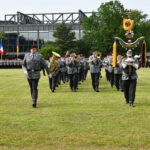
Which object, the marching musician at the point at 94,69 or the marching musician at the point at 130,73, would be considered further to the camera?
the marching musician at the point at 94,69

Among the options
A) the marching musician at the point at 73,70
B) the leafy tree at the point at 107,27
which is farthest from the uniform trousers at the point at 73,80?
the leafy tree at the point at 107,27

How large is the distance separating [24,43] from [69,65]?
6589 centimetres

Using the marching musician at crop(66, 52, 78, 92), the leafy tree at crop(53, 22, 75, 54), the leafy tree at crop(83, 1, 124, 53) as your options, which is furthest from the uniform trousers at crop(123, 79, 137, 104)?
the leafy tree at crop(53, 22, 75, 54)

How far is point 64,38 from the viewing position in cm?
7325

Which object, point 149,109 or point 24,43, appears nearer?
point 149,109

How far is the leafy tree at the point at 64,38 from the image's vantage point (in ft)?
237


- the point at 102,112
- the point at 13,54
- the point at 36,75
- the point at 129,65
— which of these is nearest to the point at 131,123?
the point at 102,112

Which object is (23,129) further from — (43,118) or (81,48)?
(81,48)

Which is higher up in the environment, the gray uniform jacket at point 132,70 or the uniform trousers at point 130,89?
the gray uniform jacket at point 132,70

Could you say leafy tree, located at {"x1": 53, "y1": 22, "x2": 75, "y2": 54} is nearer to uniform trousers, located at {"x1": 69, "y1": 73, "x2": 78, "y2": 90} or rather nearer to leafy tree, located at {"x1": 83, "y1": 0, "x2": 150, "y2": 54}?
leafy tree, located at {"x1": 83, "y1": 0, "x2": 150, "y2": 54}

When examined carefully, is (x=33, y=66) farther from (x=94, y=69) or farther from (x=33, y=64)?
(x=94, y=69)

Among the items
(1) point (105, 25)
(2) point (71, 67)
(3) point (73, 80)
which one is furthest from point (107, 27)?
(3) point (73, 80)

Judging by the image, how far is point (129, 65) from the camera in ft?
39.0

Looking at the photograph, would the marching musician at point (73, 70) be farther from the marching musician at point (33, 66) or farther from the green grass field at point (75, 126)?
the marching musician at point (33, 66)
